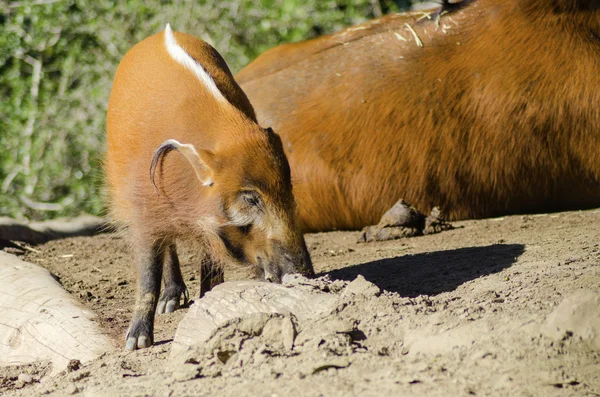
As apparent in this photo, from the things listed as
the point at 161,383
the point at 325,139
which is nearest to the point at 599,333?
the point at 161,383

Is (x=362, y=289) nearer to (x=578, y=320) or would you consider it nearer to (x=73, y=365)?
(x=578, y=320)

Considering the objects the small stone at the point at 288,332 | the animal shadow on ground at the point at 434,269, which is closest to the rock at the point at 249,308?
the small stone at the point at 288,332

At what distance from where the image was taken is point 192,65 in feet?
11.2

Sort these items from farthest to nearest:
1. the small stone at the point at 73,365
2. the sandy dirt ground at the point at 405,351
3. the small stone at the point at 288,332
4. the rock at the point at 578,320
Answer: the small stone at the point at 73,365
the small stone at the point at 288,332
the rock at the point at 578,320
the sandy dirt ground at the point at 405,351

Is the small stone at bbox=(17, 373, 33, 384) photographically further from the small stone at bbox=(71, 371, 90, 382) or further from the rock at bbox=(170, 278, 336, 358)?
the rock at bbox=(170, 278, 336, 358)

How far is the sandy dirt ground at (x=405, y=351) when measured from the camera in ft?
6.82

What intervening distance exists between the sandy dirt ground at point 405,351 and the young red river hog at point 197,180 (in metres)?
0.31

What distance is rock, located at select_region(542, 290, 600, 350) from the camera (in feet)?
7.22

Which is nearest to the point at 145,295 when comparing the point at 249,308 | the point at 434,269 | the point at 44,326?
the point at 44,326

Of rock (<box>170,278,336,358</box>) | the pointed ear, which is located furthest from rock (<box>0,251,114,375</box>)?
the pointed ear

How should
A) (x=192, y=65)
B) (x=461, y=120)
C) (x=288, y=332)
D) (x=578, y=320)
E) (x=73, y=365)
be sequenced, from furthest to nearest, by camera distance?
1. (x=461, y=120)
2. (x=192, y=65)
3. (x=73, y=365)
4. (x=288, y=332)
5. (x=578, y=320)

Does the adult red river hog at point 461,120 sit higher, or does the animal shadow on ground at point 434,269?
the adult red river hog at point 461,120

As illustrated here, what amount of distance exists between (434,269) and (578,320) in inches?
58.5

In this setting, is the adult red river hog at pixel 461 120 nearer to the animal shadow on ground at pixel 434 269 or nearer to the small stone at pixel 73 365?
the animal shadow on ground at pixel 434 269
